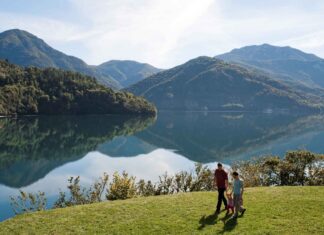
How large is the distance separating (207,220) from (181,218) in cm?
151

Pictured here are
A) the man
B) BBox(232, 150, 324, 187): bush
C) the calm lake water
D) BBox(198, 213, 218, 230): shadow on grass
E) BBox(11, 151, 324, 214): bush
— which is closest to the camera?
BBox(198, 213, 218, 230): shadow on grass

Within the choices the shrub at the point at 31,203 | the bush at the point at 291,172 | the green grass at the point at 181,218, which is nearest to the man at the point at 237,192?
the green grass at the point at 181,218

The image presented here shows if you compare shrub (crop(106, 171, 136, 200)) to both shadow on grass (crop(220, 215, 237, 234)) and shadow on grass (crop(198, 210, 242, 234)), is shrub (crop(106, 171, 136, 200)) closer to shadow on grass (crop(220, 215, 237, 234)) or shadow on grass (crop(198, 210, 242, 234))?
shadow on grass (crop(198, 210, 242, 234))

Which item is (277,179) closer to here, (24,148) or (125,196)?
(125,196)

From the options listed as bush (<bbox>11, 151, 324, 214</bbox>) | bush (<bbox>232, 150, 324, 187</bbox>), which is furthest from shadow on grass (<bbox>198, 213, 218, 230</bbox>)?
bush (<bbox>232, 150, 324, 187</bbox>)

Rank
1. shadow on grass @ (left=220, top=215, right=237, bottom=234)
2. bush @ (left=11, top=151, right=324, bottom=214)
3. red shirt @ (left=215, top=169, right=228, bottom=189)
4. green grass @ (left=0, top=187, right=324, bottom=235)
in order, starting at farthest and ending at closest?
1. bush @ (left=11, top=151, right=324, bottom=214)
2. red shirt @ (left=215, top=169, right=228, bottom=189)
3. green grass @ (left=0, top=187, right=324, bottom=235)
4. shadow on grass @ (left=220, top=215, right=237, bottom=234)

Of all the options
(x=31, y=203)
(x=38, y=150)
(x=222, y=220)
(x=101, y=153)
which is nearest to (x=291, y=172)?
(x=222, y=220)

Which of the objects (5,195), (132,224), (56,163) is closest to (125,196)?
(132,224)

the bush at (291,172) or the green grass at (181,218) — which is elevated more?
the bush at (291,172)

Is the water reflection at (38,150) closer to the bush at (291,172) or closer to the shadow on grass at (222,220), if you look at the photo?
the bush at (291,172)

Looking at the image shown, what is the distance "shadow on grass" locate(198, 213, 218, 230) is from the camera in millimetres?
20019

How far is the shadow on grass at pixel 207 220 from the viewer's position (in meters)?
20.0

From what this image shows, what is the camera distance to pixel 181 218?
21.3 m

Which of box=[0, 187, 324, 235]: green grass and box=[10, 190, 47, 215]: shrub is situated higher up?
box=[0, 187, 324, 235]: green grass
